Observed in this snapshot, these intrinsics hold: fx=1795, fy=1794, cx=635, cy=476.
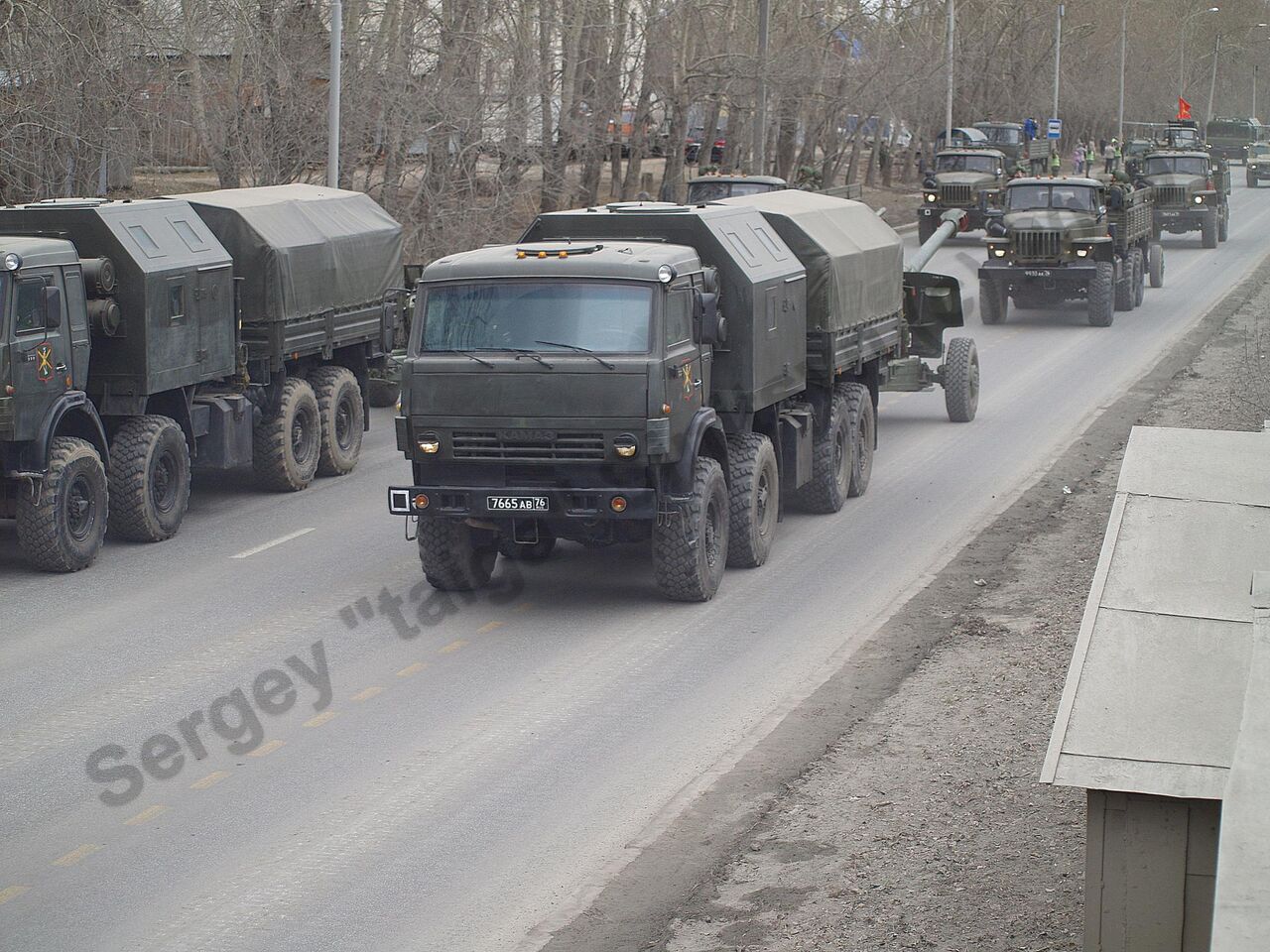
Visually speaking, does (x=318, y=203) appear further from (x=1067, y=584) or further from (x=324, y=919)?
(x=324, y=919)

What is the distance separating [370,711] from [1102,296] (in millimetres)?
20707

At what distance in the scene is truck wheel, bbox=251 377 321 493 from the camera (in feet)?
52.3

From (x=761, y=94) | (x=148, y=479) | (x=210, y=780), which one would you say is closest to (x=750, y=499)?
(x=148, y=479)

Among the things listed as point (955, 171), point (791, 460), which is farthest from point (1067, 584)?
point (955, 171)

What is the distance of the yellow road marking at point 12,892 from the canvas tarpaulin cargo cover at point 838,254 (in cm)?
842

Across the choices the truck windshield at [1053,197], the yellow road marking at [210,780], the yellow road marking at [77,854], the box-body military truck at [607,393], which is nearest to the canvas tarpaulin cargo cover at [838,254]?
the box-body military truck at [607,393]

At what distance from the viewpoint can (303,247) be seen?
Result: 1614cm

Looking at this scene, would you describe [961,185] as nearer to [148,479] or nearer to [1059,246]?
[1059,246]

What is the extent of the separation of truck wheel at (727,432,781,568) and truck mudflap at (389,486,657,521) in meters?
1.30

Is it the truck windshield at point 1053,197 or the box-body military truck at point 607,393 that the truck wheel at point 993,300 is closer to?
the truck windshield at point 1053,197

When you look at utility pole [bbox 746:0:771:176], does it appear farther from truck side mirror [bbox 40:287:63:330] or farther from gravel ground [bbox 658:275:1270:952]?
gravel ground [bbox 658:275:1270:952]

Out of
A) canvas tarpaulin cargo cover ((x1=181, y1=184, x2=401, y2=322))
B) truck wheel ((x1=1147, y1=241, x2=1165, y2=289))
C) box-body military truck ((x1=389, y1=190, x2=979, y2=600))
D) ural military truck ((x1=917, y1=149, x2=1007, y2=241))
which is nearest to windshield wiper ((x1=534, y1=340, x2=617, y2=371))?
box-body military truck ((x1=389, y1=190, x2=979, y2=600))

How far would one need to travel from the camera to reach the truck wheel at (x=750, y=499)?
41.5 feet

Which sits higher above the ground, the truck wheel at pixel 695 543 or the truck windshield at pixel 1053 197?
the truck windshield at pixel 1053 197
